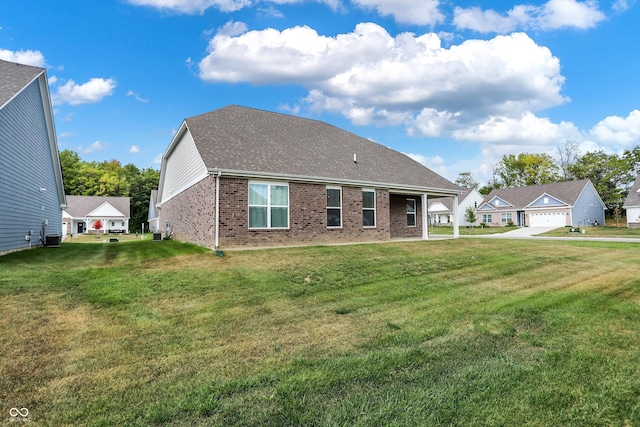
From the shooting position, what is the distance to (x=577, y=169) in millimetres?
51219

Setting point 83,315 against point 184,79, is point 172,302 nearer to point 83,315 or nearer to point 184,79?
point 83,315

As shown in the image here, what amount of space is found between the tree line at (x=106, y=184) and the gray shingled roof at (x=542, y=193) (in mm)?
53059

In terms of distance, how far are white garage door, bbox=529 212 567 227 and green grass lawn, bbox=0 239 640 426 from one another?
38.7 meters

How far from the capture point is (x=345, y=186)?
46.2 ft

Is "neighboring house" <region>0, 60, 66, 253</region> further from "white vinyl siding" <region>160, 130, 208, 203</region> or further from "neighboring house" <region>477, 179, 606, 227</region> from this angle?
"neighboring house" <region>477, 179, 606, 227</region>

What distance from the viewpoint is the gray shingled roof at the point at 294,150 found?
1251 centimetres

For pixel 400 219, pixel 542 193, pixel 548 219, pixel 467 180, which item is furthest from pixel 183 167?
pixel 467 180

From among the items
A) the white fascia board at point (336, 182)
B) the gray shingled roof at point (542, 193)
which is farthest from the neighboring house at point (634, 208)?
the white fascia board at point (336, 182)

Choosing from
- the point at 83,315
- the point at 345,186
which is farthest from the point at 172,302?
the point at 345,186

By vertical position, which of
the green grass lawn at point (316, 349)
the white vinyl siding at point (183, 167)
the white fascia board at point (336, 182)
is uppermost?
the white vinyl siding at point (183, 167)

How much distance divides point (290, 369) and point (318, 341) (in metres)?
0.83

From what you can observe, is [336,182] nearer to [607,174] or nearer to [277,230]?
[277,230]

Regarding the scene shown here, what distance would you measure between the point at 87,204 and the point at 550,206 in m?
60.9

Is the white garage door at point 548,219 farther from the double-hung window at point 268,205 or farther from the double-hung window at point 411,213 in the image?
the double-hung window at point 268,205
